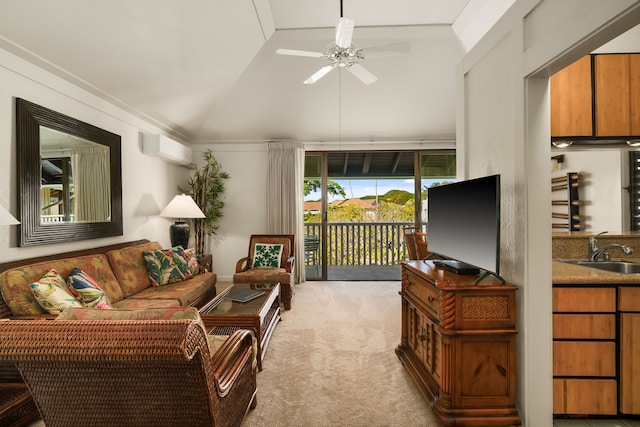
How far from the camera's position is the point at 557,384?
6.07 feet

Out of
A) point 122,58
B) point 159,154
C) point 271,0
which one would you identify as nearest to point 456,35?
point 271,0

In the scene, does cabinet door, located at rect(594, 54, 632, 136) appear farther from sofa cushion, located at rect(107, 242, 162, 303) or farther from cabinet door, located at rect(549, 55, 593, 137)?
sofa cushion, located at rect(107, 242, 162, 303)

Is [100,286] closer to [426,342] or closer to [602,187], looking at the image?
[426,342]

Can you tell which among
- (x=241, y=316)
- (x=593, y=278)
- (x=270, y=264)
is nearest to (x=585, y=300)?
(x=593, y=278)

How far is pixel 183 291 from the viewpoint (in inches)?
124

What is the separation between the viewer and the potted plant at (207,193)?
17.3ft

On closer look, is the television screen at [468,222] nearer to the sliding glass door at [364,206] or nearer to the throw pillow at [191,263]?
the throw pillow at [191,263]

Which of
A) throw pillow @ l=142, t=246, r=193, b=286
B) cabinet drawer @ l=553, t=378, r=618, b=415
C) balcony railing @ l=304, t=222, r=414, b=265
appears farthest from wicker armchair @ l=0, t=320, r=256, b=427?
balcony railing @ l=304, t=222, r=414, b=265

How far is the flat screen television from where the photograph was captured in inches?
71.0

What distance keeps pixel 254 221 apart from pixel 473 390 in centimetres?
424

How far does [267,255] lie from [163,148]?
6.37 ft

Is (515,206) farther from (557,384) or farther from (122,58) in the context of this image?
(122,58)

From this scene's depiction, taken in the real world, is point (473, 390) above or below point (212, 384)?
below

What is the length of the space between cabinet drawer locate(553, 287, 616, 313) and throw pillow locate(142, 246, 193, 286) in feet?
11.1
